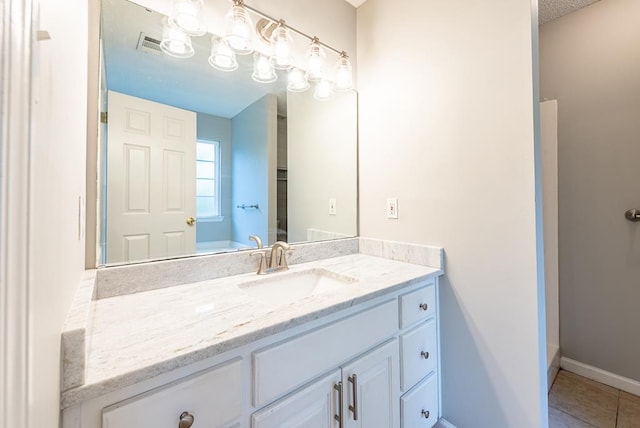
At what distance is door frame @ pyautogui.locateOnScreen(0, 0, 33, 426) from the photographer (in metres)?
0.21

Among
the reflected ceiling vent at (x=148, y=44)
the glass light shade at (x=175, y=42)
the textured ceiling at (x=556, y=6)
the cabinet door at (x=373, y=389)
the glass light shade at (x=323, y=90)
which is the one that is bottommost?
the cabinet door at (x=373, y=389)

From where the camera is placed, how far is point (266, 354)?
2.43 feet

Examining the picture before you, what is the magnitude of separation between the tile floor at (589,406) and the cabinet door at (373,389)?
994 millimetres

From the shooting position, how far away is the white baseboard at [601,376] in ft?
5.22

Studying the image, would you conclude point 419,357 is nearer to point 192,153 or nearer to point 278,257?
point 278,257

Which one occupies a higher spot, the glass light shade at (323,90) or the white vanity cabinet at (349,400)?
the glass light shade at (323,90)

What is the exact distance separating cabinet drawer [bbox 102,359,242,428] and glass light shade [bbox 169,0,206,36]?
1244 mm

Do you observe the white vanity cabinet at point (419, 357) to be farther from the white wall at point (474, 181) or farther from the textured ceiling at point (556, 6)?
the textured ceiling at point (556, 6)

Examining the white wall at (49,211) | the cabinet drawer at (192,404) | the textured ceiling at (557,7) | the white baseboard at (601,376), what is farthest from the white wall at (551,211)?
the white wall at (49,211)

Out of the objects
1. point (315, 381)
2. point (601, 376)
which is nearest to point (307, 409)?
point (315, 381)

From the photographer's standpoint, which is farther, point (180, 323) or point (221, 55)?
point (221, 55)

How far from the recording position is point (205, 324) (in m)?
0.75

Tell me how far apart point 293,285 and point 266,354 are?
1.85 ft

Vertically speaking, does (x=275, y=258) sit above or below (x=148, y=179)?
below
